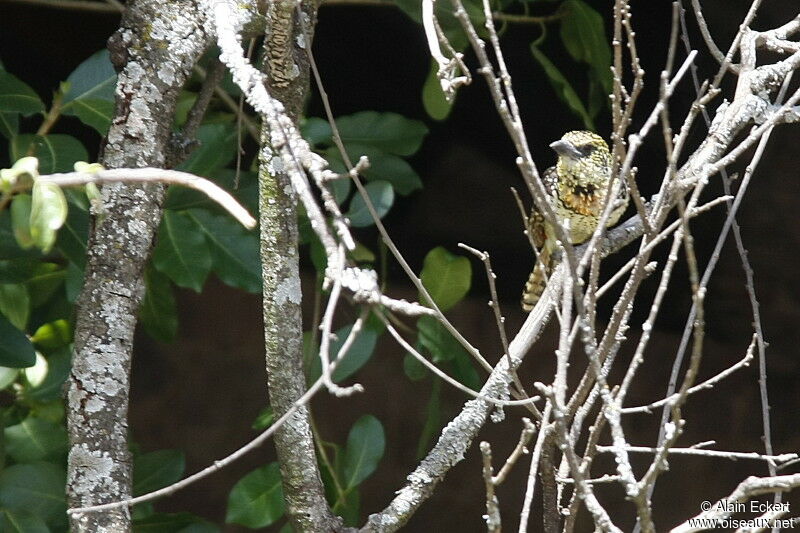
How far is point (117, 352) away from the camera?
143cm

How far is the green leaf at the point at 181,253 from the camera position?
2031mm

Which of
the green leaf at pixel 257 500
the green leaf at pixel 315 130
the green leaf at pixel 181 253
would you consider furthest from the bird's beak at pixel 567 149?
the green leaf at pixel 257 500

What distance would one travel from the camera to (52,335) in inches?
86.5

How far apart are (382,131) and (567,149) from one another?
0.48 m

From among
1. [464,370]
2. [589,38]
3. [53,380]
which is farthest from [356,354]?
[589,38]

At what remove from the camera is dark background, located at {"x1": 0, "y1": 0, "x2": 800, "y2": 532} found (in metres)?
3.18

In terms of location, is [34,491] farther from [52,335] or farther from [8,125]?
A: [8,125]

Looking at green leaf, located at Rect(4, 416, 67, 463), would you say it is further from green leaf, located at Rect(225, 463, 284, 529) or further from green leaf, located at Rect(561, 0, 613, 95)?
green leaf, located at Rect(561, 0, 613, 95)

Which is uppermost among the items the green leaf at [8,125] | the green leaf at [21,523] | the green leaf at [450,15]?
the green leaf at [450,15]

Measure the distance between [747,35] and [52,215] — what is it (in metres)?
1.14

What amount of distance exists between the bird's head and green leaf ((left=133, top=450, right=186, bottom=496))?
1.20 m

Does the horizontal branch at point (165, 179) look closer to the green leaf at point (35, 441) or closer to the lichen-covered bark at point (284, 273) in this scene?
the lichen-covered bark at point (284, 273)

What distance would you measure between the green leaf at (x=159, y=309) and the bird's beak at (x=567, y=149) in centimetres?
101

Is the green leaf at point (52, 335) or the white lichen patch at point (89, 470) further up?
the green leaf at point (52, 335)
